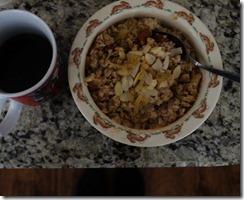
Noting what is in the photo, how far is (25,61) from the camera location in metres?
0.70

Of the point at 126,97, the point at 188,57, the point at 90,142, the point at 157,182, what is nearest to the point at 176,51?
the point at 188,57

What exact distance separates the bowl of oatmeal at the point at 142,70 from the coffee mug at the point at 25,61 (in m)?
A: 0.06

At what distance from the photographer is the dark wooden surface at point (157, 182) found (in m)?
1.05

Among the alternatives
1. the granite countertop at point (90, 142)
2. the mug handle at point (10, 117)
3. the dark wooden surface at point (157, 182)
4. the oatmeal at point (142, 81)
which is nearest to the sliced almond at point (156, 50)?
the oatmeal at point (142, 81)

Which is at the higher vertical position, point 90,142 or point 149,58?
point 149,58

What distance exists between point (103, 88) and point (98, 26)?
12 centimetres

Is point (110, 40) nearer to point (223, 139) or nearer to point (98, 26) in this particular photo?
point (98, 26)

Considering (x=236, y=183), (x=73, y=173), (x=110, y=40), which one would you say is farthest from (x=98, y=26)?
(x=236, y=183)

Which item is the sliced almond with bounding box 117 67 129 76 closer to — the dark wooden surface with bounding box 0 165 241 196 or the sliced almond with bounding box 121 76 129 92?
the sliced almond with bounding box 121 76 129 92

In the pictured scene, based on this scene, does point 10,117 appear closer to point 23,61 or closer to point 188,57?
point 23,61

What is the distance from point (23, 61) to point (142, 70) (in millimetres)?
229

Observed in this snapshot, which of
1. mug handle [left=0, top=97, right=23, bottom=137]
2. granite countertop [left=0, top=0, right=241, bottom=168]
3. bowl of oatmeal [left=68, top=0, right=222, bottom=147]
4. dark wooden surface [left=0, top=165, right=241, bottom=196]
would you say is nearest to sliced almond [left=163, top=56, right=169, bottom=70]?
bowl of oatmeal [left=68, top=0, right=222, bottom=147]

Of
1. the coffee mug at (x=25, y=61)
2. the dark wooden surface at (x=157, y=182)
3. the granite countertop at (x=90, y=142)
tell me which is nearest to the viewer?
the coffee mug at (x=25, y=61)

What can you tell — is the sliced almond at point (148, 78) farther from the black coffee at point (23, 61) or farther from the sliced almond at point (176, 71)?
the black coffee at point (23, 61)
